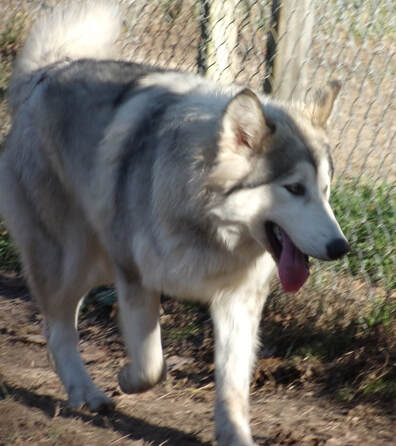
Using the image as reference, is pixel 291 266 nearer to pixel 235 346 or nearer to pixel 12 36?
pixel 235 346

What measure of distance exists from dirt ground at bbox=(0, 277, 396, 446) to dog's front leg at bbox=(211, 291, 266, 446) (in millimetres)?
220

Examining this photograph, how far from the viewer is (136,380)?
3.55 meters

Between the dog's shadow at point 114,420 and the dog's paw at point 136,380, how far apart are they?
15 centimetres

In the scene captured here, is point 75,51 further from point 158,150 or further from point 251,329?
point 251,329

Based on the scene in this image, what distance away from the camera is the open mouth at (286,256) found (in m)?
3.11

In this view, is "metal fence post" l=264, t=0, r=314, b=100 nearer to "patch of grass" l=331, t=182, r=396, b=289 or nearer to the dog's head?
"patch of grass" l=331, t=182, r=396, b=289

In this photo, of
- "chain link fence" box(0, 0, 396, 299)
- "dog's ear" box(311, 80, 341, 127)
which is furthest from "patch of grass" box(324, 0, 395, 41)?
"dog's ear" box(311, 80, 341, 127)

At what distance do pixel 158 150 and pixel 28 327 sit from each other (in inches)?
75.8

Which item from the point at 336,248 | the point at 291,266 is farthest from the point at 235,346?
the point at 336,248

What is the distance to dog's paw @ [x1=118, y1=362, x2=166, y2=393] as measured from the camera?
353cm

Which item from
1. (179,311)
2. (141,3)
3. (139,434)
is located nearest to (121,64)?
(179,311)

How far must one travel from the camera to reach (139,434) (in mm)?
3492

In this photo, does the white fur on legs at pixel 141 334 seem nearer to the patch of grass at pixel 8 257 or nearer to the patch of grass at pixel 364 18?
the patch of grass at pixel 364 18

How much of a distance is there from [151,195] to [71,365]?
103 centimetres
